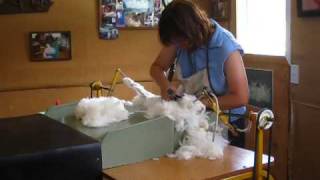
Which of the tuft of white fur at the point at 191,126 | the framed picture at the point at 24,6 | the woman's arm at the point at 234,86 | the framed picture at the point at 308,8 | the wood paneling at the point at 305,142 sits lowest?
the wood paneling at the point at 305,142

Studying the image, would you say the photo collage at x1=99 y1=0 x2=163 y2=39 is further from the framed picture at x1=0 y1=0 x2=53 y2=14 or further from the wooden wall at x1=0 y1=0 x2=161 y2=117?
the framed picture at x1=0 y1=0 x2=53 y2=14

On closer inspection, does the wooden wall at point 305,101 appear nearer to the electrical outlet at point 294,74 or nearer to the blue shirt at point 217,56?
the electrical outlet at point 294,74

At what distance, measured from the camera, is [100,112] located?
4.62ft

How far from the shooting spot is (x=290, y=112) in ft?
8.32

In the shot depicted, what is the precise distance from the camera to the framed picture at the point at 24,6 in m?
2.64

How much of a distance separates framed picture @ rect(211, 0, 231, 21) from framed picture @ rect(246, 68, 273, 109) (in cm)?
54

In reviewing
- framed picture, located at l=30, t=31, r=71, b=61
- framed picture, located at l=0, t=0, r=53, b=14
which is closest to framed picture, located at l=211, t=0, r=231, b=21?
framed picture, located at l=30, t=31, r=71, b=61

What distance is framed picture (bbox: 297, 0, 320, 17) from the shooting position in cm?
234

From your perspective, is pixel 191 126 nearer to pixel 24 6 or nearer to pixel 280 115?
pixel 280 115

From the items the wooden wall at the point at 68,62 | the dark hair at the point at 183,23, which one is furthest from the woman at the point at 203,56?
the wooden wall at the point at 68,62

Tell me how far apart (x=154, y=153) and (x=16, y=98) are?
1.67 m

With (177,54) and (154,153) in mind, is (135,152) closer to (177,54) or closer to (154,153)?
(154,153)

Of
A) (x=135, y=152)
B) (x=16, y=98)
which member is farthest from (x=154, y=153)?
(x=16, y=98)

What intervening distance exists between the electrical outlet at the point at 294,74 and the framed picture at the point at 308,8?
300 mm
